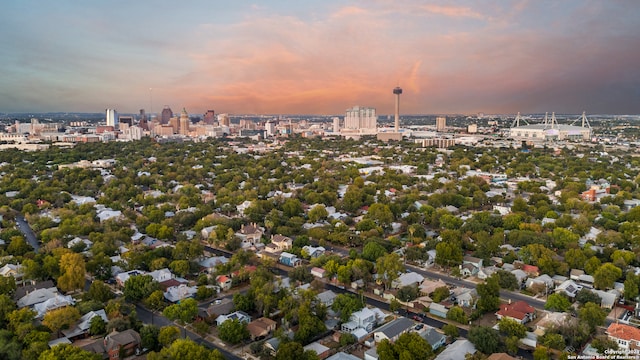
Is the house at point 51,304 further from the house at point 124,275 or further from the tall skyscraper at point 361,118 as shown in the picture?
the tall skyscraper at point 361,118

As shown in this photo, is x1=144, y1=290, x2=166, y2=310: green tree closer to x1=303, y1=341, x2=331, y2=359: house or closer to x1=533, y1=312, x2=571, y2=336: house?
x1=303, y1=341, x2=331, y2=359: house

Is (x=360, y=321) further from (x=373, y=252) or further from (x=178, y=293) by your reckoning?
(x=178, y=293)

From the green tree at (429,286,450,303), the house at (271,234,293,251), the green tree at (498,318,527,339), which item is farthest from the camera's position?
the house at (271,234,293,251)

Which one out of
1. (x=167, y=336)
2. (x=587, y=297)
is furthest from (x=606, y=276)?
(x=167, y=336)

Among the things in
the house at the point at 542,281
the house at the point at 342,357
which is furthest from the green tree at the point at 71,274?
the house at the point at 542,281

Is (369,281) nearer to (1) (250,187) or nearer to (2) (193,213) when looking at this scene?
(2) (193,213)

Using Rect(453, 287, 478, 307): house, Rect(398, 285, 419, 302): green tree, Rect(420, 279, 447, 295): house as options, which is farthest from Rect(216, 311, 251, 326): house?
Rect(453, 287, 478, 307): house

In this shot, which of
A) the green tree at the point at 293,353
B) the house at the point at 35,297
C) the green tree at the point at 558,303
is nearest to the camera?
the green tree at the point at 293,353
